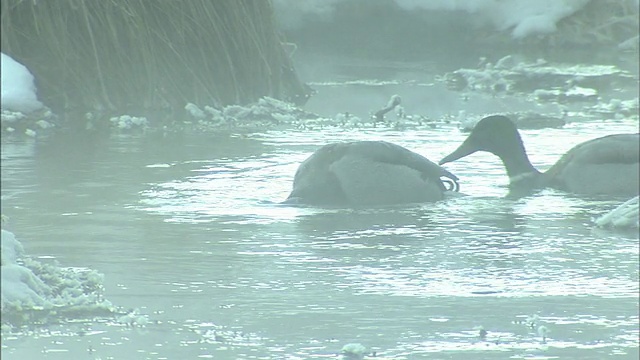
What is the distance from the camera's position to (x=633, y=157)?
779cm

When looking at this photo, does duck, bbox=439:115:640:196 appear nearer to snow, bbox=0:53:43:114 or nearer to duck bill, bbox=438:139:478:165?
duck bill, bbox=438:139:478:165

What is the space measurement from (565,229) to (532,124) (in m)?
4.25

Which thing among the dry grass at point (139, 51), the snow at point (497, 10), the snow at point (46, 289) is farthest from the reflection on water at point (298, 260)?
the snow at point (497, 10)

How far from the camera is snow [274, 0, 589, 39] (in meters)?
18.2

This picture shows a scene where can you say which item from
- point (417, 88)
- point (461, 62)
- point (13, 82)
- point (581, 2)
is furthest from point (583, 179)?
point (581, 2)

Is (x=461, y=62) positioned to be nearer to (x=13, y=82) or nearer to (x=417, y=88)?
(x=417, y=88)

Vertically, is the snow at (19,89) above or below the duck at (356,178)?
above

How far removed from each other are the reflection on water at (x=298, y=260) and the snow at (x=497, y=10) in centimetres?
913

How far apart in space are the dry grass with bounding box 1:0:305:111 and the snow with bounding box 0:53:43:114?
0.09 m

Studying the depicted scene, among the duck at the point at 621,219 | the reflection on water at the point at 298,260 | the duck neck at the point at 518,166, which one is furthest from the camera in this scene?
the duck neck at the point at 518,166

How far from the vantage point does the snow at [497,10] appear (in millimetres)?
18156

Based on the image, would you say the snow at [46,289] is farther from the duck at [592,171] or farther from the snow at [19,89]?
the snow at [19,89]

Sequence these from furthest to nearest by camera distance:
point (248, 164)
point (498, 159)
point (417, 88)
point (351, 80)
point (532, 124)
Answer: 1. point (351, 80)
2. point (417, 88)
3. point (532, 124)
4. point (498, 159)
5. point (248, 164)

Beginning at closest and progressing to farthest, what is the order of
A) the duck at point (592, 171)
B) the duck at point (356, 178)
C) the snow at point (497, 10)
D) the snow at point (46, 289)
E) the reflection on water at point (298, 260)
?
the snow at point (46, 289) < the reflection on water at point (298, 260) < the duck at point (356, 178) < the duck at point (592, 171) < the snow at point (497, 10)
